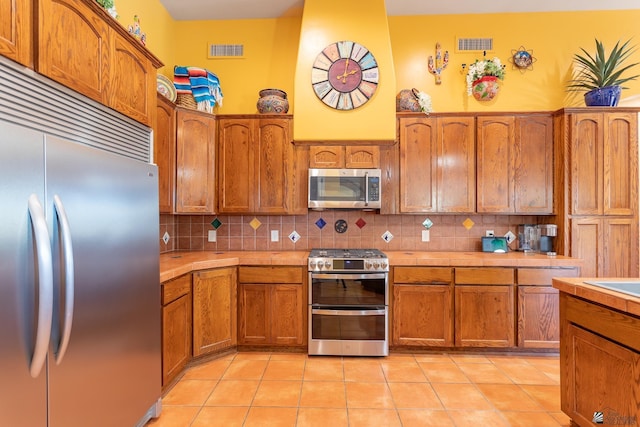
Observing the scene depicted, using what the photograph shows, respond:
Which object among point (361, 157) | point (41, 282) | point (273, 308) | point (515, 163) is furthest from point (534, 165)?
point (41, 282)

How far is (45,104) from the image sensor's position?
1.35 m

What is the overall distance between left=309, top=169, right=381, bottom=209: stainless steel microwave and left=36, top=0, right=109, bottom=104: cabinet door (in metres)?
1.88

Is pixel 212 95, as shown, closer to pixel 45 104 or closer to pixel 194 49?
pixel 194 49

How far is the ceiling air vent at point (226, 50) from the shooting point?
3639mm

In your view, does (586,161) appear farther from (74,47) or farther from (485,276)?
(74,47)

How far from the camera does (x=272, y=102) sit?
131 inches

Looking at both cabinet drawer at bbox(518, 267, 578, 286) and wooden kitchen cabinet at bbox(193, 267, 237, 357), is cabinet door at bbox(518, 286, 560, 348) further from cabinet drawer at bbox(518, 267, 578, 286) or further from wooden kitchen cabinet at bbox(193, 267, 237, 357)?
wooden kitchen cabinet at bbox(193, 267, 237, 357)

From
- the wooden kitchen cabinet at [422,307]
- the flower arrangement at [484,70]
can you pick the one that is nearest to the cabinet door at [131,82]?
the wooden kitchen cabinet at [422,307]

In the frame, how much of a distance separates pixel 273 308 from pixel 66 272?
198 centimetres

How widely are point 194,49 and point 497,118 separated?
3265 millimetres

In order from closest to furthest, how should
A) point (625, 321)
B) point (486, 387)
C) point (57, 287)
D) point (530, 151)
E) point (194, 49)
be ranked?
1. point (57, 287)
2. point (625, 321)
3. point (486, 387)
4. point (530, 151)
5. point (194, 49)

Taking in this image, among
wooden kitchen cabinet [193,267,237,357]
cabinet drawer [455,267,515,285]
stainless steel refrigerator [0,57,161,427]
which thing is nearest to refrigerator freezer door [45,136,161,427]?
stainless steel refrigerator [0,57,161,427]

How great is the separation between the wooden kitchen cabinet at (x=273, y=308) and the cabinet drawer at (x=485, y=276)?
141 cm

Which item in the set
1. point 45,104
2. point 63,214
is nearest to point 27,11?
point 45,104
